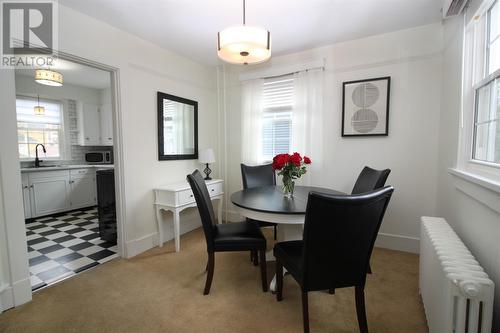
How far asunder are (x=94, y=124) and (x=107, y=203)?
9.42 feet

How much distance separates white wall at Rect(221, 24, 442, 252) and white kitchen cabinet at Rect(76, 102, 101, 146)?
177 inches

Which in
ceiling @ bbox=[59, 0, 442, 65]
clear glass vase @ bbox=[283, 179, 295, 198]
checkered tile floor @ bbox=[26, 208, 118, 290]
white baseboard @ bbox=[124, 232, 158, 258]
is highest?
ceiling @ bbox=[59, 0, 442, 65]

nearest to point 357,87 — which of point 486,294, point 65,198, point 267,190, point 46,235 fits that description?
point 267,190

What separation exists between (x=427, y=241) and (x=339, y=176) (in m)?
1.52

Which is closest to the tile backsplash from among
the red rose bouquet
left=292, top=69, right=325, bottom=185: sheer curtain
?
left=292, top=69, right=325, bottom=185: sheer curtain

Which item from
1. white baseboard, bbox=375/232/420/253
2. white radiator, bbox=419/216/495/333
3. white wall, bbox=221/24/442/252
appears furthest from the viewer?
white baseboard, bbox=375/232/420/253

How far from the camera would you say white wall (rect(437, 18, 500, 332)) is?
1117 mm

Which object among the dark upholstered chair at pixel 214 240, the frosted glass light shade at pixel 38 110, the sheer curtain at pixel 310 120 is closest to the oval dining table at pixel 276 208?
the dark upholstered chair at pixel 214 240

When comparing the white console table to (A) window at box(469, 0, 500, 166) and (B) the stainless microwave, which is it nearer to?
(A) window at box(469, 0, 500, 166)

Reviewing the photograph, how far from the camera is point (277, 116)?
335 cm

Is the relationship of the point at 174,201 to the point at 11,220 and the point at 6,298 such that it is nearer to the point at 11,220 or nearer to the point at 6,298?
the point at 11,220

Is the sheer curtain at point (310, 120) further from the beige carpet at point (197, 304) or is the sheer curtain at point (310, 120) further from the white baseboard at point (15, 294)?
the white baseboard at point (15, 294)

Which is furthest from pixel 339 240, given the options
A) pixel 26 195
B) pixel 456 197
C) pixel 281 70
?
pixel 26 195

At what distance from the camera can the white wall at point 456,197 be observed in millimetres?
1117
